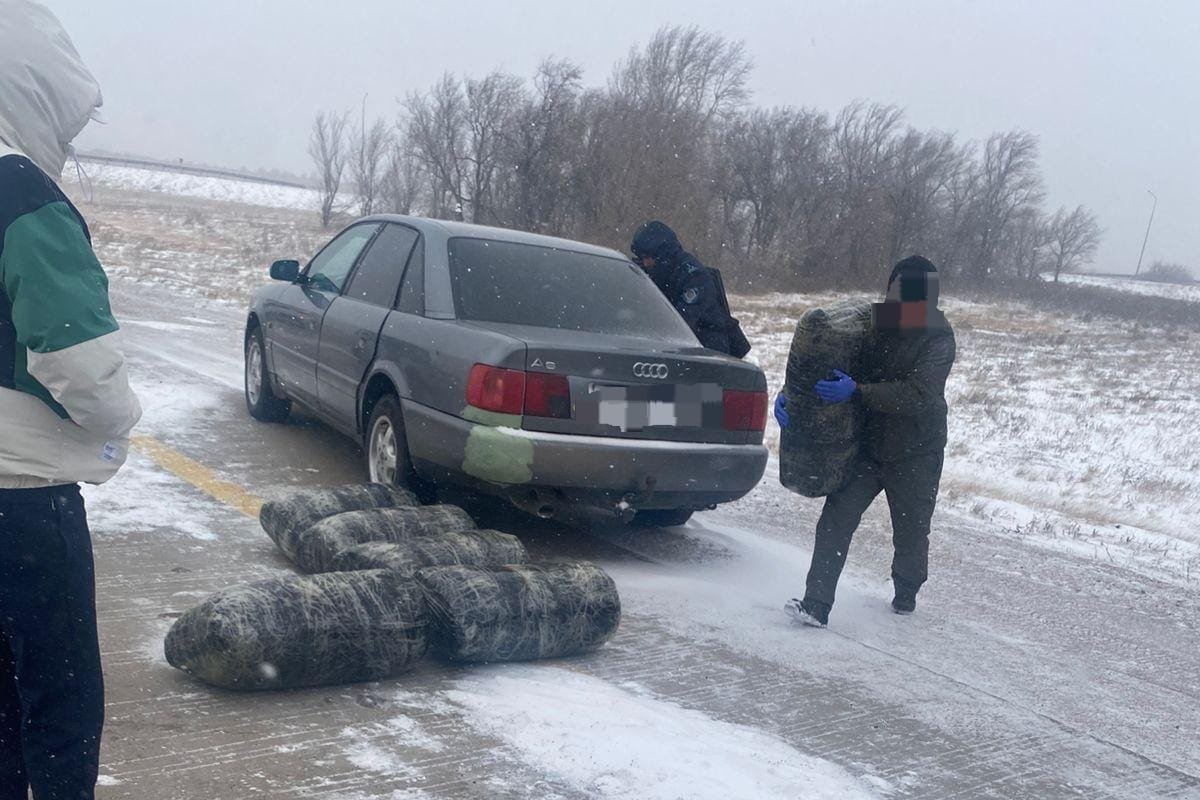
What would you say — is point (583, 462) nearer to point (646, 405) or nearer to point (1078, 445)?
point (646, 405)

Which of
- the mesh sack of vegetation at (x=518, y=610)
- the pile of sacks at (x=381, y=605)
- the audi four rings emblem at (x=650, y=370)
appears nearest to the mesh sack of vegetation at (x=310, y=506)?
the pile of sacks at (x=381, y=605)

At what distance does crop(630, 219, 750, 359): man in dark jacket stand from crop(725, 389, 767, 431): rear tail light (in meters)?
1.39

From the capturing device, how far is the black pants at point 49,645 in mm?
2246

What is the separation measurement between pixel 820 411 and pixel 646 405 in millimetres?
846

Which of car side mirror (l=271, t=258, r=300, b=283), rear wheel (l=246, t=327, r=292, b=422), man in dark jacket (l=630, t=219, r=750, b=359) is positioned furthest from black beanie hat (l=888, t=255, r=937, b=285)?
rear wheel (l=246, t=327, r=292, b=422)

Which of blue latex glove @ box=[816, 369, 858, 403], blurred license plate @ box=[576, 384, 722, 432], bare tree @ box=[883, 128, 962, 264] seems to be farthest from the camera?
bare tree @ box=[883, 128, 962, 264]

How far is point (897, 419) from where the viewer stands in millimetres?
4875

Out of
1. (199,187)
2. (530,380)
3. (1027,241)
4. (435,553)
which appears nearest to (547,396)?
(530,380)

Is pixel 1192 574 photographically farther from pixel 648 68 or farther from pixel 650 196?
pixel 648 68

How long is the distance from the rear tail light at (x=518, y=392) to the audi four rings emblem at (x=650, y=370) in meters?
0.35

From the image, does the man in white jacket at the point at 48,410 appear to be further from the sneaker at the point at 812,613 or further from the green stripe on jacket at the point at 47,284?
the sneaker at the point at 812,613

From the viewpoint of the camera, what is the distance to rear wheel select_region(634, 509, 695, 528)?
6.26 metres

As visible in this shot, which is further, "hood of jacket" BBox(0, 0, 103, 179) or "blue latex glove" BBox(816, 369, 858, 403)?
"blue latex glove" BBox(816, 369, 858, 403)

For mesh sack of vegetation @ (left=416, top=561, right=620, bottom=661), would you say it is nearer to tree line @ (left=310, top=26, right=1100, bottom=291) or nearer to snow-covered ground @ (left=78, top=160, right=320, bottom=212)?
tree line @ (left=310, top=26, right=1100, bottom=291)
